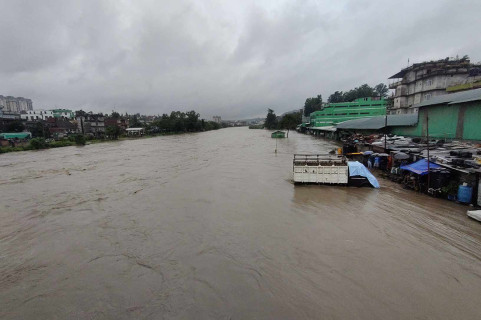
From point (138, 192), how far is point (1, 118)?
68601mm

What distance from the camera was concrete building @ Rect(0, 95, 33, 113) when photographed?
138m

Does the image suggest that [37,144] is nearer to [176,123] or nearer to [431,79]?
[176,123]

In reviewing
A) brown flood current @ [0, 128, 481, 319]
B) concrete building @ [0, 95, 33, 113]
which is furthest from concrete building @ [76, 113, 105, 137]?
concrete building @ [0, 95, 33, 113]

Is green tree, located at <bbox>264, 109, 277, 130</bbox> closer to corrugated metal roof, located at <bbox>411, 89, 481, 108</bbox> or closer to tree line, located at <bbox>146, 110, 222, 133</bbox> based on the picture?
tree line, located at <bbox>146, 110, 222, 133</bbox>

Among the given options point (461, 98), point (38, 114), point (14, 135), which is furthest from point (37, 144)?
point (38, 114)

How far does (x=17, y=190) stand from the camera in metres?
16.4

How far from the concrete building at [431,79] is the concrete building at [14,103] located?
18307 centimetres

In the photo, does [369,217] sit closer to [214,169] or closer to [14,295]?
[14,295]

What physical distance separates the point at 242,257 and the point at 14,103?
20566 cm

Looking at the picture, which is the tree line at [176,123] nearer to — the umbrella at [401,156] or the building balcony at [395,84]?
the building balcony at [395,84]

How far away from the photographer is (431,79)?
4428 centimetres

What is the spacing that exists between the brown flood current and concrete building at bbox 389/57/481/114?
3873 cm

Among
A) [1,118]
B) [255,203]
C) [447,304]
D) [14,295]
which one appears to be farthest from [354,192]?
[1,118]

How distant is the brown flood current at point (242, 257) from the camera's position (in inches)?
212
